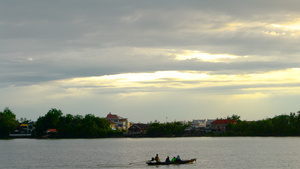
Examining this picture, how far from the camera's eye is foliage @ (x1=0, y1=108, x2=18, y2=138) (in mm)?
178625

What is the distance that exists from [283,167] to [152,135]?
127 meters

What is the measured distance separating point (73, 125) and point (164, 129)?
136 feet

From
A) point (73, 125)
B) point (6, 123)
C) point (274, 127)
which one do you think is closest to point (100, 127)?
point (73, 125)

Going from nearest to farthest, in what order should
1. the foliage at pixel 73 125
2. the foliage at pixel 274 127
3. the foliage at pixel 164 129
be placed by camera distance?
the foliage at pixel 274 127, the foliage at pixel 73 125, the foliage at pixel 164 129

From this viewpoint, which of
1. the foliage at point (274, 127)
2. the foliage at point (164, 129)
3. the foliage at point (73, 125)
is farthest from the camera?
the foliage at point (164, 129)

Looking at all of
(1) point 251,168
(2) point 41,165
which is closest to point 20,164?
(2) point 41,165

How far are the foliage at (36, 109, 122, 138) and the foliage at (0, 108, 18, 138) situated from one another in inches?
446

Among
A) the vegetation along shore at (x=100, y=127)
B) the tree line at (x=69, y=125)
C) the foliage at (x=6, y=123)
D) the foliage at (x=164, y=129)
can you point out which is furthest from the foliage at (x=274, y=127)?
the foliage at (x=6, y=123)

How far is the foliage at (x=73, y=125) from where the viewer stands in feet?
570

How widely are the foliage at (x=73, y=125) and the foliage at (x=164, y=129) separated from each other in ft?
67.2

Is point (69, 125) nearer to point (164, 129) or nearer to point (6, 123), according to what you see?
point (6, 123)

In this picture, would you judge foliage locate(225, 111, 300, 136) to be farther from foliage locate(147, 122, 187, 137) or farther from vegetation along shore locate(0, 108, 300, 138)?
foliage locate(147, 122, 187, 137)

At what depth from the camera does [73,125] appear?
582 ft

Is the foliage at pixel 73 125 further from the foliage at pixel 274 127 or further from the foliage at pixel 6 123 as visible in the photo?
the foliage at pixel 274 127
